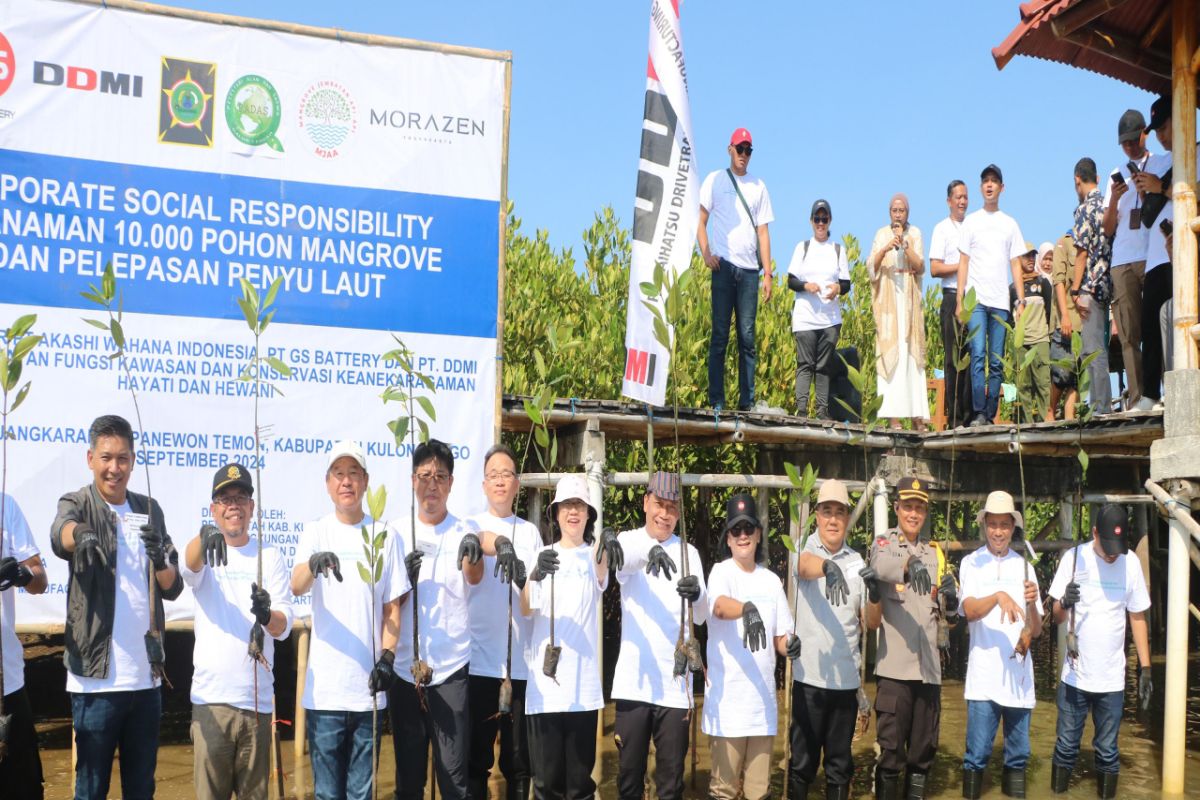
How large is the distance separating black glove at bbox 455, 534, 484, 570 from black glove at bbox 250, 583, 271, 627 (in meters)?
0.91

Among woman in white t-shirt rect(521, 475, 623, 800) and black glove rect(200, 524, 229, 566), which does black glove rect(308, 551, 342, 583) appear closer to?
black glove rect(200, 524, 229, 566)

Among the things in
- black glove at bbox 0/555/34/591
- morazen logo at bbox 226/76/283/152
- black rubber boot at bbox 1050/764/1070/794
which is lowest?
black rubber boot at bbox 1050/764/1070/794

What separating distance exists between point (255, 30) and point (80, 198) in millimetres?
1523

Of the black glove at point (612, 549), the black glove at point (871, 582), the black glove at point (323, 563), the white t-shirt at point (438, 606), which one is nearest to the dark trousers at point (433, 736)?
the white t-shirt at point (438, 606)

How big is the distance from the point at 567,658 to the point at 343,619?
1.12 metres

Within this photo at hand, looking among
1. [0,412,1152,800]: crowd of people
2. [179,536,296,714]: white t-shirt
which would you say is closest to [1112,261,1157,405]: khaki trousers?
[0,412,1152,800]: crowd of people

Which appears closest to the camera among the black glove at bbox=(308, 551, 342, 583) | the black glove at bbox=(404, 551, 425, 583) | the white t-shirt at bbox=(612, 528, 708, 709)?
the black glove at bbox=(308, 551, 342, 583)

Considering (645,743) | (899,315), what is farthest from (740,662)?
(899,315)

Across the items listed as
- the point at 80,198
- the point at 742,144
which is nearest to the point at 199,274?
the point at 80,198

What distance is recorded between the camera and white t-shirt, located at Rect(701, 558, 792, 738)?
6.10 metres

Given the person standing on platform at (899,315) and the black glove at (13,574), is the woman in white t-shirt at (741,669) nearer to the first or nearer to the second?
the black glove at (13,574)

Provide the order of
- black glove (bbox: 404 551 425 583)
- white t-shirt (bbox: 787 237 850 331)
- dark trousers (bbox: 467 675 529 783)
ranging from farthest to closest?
1. white t-shirt (bbox: 787 237 850 331)
2. dark trousers (bbox: 467 675 529 783)
3. black glove (bbox: 404 551 425 583)

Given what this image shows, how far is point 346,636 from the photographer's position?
5.52 metres

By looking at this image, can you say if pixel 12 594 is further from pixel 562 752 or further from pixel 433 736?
pixel 562 752
